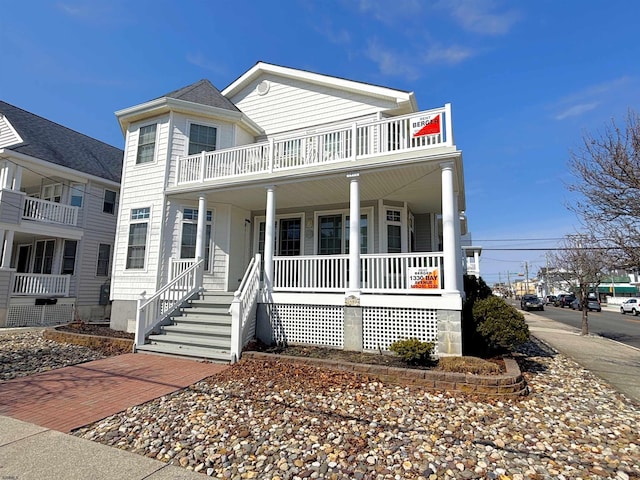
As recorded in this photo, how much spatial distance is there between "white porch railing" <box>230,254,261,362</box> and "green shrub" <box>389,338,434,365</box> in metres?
3.28

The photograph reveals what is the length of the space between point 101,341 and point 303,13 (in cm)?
1119

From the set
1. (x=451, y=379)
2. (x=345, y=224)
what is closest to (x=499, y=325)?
(x=451, y=379)

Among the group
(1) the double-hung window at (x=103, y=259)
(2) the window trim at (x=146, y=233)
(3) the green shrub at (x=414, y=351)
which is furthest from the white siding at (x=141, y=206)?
(3) the green shrub at (x=414, y=351)

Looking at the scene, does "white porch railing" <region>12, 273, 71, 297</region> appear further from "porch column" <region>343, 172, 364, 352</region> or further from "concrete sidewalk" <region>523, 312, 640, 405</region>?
"concrete sidewalk" <region>523, 312, 640, 405</region>

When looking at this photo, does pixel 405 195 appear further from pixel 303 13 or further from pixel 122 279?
pixel 122 279

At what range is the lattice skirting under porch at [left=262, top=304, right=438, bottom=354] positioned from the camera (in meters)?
7.16

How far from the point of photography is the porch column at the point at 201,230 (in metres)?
9.85

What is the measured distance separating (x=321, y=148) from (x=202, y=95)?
A: 5.85 m

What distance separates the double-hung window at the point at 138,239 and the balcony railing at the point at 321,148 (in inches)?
68.7

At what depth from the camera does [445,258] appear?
23.1 feet

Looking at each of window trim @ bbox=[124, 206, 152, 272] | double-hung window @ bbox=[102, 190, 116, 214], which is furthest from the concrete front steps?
double-hung window @ bbox=[102, 190, 116, 214]

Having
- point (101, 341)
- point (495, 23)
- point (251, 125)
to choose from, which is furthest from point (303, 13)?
point (101, 341)

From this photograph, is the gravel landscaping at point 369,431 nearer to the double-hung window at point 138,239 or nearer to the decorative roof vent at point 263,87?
the double-hung window at point 138,239

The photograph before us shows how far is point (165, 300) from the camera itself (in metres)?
8.87
